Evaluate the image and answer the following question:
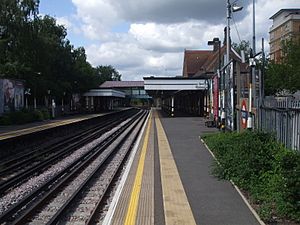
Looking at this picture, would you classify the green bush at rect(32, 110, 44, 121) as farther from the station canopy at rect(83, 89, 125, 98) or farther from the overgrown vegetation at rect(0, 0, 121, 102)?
the station canopy at rect(83, 89, 125, 98)

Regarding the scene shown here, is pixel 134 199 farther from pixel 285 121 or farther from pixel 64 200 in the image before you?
pixel 285 121

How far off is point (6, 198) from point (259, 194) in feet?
21.1

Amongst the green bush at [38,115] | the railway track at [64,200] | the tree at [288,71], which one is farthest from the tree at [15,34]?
the railway track at [64,200]

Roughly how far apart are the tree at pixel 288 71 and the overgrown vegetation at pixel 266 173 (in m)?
36.9

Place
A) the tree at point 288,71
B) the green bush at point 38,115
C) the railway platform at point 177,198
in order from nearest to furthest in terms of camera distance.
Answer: the railway platform at point 177,198 < the tree at point 288,71 < the green bush at point 38,115

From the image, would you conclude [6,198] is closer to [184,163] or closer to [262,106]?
[184,163]

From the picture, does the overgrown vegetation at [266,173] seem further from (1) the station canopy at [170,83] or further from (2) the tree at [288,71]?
(1) the station canopy at [170,83]

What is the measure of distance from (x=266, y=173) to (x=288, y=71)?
44.4 metres

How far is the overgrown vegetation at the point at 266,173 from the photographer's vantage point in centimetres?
817

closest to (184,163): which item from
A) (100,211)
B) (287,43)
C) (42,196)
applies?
(42,196)

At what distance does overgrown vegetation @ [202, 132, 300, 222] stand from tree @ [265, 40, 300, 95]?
121ft

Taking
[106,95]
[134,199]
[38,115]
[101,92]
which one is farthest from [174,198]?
[101,92]

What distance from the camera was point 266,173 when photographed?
1084 cm

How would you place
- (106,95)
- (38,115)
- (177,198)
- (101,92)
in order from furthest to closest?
(101,92)
(106,95)
(38,115)
(177,198)
